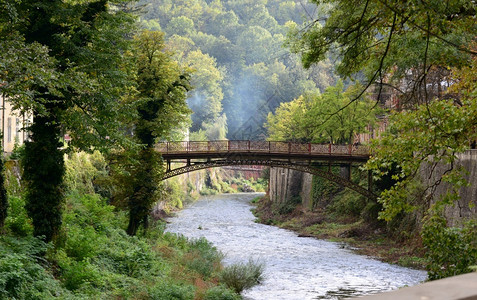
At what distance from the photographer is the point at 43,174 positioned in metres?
16.5

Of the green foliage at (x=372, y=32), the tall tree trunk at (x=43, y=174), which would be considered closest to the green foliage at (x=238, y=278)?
the tall tree trunk at (x=43, y=174)

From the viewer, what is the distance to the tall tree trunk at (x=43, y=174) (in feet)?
54.3

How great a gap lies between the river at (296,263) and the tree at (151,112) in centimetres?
470

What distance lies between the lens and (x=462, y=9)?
417 inches

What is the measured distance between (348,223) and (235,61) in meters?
95.0

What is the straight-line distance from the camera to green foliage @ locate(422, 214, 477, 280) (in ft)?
38.0

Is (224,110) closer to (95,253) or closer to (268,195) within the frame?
(268,195)

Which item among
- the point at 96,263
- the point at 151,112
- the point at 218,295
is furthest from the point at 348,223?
the point at 96,263

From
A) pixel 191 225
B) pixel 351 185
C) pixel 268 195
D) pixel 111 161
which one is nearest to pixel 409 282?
pixel 111 161

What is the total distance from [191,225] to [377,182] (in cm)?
1389

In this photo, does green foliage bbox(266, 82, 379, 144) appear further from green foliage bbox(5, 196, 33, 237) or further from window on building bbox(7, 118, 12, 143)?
green foliage bbox(5, 196, 33, 237)

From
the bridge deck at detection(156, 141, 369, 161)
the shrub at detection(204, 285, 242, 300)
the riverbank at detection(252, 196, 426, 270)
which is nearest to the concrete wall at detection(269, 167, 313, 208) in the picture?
the riverbank at detection(252, 196, 426, 270)

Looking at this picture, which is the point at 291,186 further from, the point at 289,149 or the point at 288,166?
the point at 289,149

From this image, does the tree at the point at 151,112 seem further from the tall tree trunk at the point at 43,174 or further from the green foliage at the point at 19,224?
the tall tree trunk at the point at 43,174
